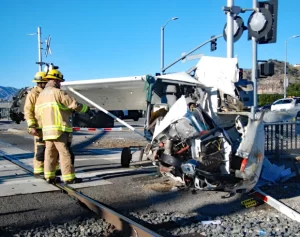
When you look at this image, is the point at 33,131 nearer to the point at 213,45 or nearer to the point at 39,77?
the point at 39,77

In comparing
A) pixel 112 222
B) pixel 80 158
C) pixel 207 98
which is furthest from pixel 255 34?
pixel 112 222

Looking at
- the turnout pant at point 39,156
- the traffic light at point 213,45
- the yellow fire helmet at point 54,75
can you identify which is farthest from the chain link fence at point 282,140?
the traffic light at point 213,45

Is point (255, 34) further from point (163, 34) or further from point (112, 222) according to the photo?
point (163, 34)

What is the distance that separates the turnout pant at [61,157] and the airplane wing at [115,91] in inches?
53.6

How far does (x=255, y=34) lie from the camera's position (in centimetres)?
906

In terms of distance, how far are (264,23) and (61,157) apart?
5717mm

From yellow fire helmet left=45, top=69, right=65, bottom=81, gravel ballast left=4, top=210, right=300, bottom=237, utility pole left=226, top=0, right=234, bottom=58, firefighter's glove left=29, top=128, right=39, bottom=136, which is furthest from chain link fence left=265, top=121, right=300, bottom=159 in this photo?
firefighter's glove left=29, top=128, right=39, bottom=136

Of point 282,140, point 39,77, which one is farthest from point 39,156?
point 282,140

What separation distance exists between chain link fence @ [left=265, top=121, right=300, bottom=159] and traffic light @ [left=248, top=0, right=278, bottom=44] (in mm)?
2133

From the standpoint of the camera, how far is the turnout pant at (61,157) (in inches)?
254

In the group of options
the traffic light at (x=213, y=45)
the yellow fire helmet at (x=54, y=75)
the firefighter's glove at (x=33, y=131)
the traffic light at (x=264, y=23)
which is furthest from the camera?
the traffic light at (x=213, y=45)

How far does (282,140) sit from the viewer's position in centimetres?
924

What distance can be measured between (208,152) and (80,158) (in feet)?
17.6

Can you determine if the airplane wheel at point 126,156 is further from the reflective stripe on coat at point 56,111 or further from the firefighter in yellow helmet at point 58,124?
the reflective stripe on coat at point 56,111
